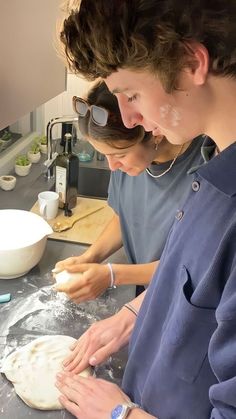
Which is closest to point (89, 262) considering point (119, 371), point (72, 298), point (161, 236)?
point (72, 298)

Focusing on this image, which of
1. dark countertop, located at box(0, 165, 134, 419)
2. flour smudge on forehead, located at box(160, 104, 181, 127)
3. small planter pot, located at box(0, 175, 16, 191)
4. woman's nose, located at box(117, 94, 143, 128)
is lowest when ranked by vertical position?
small planter pot, located at box(0, 175, 16, 191)

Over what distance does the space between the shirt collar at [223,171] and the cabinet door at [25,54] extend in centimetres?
34

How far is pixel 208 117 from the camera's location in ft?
1.90

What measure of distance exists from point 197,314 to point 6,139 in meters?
1.77

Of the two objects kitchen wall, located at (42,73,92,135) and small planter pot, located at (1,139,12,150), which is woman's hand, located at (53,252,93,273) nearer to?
small planter pot, located at (1,139,12,150)

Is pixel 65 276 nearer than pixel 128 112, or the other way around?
pixel 128 112

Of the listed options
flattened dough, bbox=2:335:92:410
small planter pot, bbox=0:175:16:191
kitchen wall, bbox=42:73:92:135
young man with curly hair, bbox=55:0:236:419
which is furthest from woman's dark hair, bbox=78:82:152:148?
kitchen wall, bbox=42:73:92:135

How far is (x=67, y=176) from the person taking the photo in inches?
67.6

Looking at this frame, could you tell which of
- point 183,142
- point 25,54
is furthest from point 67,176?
point 183,142

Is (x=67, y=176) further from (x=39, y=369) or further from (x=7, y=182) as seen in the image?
(x=39, y=369)

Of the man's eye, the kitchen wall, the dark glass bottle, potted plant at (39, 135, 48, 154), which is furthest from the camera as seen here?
the kitchen wall

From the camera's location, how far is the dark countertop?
35.2 inches

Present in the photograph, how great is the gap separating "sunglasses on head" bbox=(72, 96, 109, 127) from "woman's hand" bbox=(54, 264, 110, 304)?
420 mm

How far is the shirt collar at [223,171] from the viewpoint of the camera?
0.59 meters
